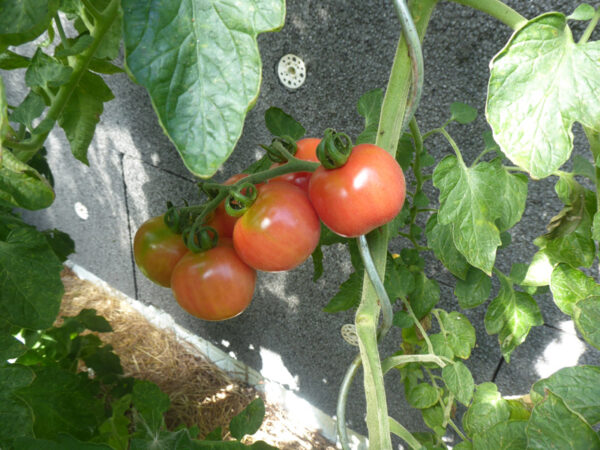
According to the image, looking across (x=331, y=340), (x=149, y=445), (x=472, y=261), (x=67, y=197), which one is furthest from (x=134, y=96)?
(x=472, y=261)

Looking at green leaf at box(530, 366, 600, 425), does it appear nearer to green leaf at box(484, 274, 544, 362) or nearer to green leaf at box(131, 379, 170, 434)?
green leaf at box(484, 274, 544, 362)

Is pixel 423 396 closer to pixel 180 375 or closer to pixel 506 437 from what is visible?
pixel 506 437

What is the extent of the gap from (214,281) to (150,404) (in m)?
0.45

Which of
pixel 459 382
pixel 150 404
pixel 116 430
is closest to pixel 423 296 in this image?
pixel 459 382

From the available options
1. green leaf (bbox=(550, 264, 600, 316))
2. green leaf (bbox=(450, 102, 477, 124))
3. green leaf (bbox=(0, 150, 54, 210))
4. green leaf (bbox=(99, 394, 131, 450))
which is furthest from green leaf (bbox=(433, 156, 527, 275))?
green leaf (bbox=(99, 394, 131, 450))

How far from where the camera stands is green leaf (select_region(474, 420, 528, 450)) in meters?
0.42

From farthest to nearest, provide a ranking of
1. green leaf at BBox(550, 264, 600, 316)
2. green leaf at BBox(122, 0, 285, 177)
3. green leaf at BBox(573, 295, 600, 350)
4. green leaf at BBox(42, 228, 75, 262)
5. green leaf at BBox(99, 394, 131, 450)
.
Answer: green leaf at BBox(42, 228, 75, 262)
green leaf at BBox(99, 394, 131, 450)
green leaf at BBox(550, 264, 600, 316)
green leaf at BBox(573, 295, 600, 350)
green leaf at BBox(122, 0, 285, 177)

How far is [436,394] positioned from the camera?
0.71m

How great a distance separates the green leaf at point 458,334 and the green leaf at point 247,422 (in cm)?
35

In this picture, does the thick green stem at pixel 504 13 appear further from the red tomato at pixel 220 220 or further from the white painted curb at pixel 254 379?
the white painted curb at pixel 254 379

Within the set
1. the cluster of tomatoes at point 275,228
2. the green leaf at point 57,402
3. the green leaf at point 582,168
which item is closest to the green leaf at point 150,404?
the green leaf at point 57,402

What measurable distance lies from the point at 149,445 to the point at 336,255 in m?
0.76

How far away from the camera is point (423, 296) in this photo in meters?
0.74

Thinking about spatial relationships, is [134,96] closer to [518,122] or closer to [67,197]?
[67,197]
